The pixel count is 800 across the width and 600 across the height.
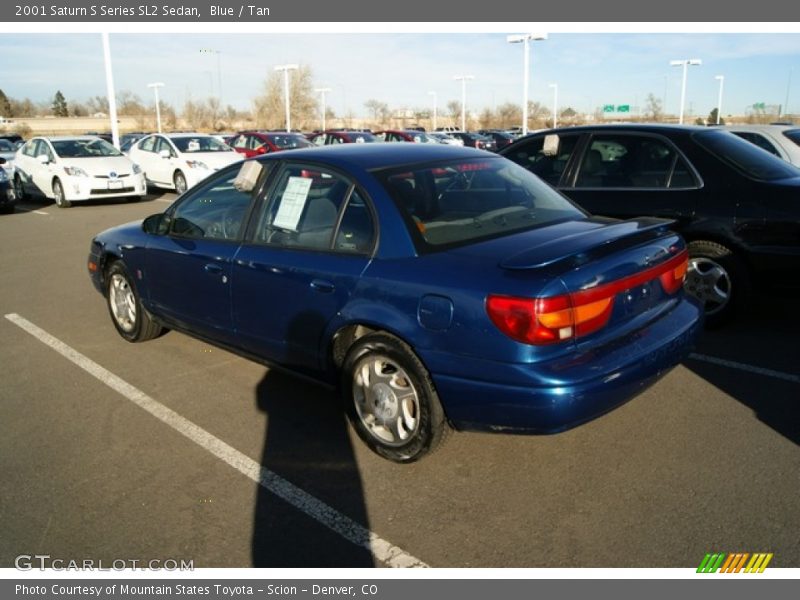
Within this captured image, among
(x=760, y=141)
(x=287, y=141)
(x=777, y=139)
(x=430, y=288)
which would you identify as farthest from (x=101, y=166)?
(x=430, y=288)

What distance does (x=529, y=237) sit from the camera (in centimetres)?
359

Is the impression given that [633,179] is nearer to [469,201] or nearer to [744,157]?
[744,157]

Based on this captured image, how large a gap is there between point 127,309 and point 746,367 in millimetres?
4790

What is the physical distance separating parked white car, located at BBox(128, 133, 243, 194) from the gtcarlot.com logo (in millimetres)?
15761

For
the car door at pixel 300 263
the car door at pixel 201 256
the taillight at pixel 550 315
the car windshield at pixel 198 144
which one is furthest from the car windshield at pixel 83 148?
the taillight at pixel 550 315

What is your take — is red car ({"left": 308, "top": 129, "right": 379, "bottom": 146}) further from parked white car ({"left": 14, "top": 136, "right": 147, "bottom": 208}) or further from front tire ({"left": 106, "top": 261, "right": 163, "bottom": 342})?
front tire ({"left": 106, "top": 261, "right": 163, "bottom": 342})

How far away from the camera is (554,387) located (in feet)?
9.94

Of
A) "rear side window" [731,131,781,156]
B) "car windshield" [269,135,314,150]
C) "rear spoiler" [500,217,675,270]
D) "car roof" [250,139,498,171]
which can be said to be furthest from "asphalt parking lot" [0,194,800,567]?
"car windshield" [269,135,314,150]

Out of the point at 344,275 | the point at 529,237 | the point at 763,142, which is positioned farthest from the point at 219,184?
the point at 763,142

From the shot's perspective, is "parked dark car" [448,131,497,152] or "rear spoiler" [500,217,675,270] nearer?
"rear spoiler" [500,217,675,270]

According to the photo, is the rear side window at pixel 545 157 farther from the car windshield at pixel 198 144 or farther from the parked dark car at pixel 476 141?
the parked dark car at pixel 476 141

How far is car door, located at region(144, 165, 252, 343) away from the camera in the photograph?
450cm

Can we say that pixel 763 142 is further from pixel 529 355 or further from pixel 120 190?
pixel 120 190

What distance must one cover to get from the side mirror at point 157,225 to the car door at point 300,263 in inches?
43.6
